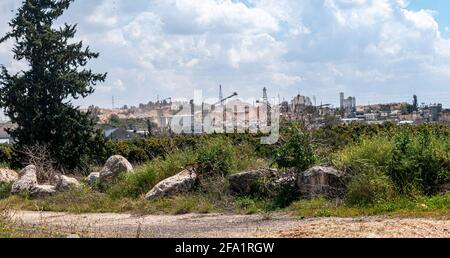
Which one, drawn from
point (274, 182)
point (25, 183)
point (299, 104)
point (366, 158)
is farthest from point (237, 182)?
point (25, 183)

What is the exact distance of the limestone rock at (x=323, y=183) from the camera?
14086mm

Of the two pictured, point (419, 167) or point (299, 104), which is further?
point (299, 104)

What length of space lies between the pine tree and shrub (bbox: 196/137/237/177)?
857 cm

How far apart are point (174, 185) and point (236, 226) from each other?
14.4 feet

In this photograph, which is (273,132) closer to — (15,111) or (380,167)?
(380,167)

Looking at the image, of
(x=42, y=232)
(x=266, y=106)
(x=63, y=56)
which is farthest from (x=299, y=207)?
(x=63, y=56)

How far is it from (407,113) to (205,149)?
33568 millimetres

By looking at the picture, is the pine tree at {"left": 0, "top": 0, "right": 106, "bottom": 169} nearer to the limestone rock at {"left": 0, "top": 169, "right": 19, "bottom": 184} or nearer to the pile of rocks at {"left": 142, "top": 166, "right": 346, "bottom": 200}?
the limestone rock at {"left": 0, "top": 169, "right": 19, "bottom": 184}

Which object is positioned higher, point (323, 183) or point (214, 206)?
point (323, 183)

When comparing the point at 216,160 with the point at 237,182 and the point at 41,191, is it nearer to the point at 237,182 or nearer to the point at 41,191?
the point at 237,182

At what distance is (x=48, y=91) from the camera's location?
80.7ft

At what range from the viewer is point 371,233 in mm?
9656

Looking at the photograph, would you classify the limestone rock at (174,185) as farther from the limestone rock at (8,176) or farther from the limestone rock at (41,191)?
the limestone rock at (8,176)

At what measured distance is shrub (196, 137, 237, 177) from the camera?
54.8 ft
